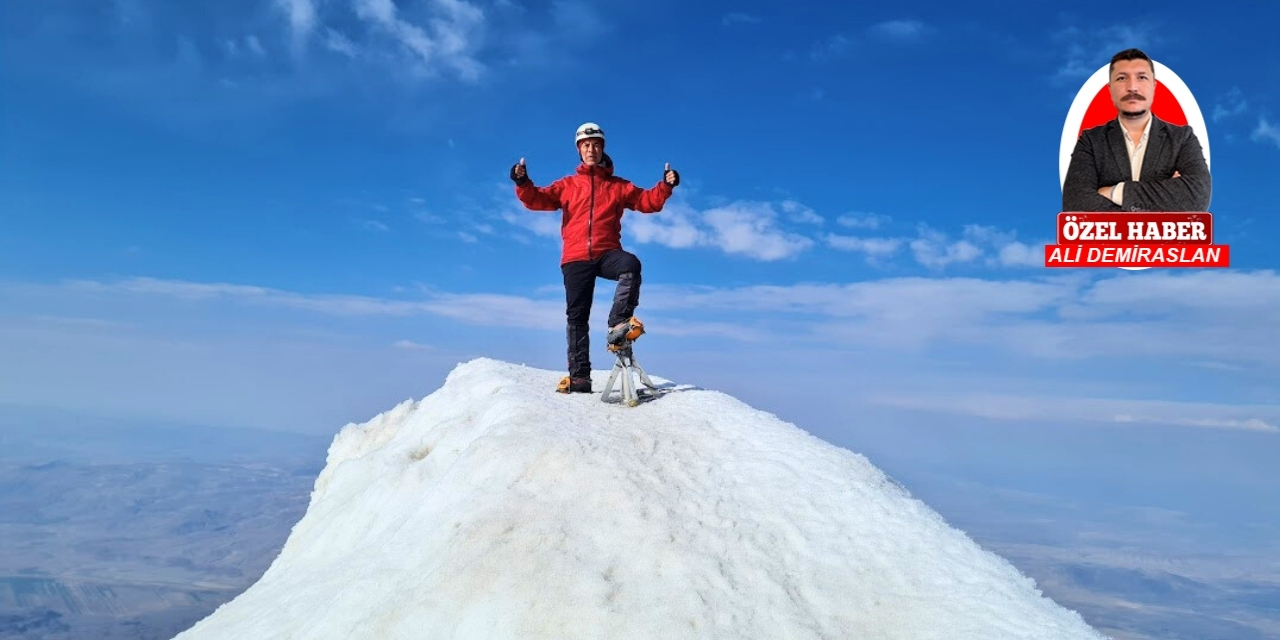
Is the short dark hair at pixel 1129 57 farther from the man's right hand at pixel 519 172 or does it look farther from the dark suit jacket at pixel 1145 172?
the man's right hand at pixel 519 172

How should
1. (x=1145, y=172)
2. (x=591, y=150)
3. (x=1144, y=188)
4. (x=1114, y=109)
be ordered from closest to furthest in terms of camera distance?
(x=591, y=150) → (x=1114, y=109) → (x=1145, y=172) → (x=1144, y=188)

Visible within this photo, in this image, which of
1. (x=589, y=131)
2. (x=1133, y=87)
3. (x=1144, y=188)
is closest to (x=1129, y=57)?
(x=1133, y=87)

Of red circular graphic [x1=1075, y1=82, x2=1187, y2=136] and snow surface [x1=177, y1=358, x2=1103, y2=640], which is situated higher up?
red circular graphic [x1=1075, y1=82, x2=1187, y2=136]

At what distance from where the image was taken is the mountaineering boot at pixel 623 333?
11039 millimetres

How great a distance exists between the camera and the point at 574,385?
11578 millimetres

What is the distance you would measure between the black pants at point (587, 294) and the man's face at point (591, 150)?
146 centimetres

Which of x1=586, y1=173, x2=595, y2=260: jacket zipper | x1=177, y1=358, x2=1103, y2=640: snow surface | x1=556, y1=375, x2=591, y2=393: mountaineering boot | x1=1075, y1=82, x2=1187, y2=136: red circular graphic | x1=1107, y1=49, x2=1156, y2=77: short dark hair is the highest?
x1=1107, y1=49, x2=1156, y2=77: short dark hair

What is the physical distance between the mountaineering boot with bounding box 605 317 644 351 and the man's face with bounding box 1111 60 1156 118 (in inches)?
340

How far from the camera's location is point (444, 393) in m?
12.9

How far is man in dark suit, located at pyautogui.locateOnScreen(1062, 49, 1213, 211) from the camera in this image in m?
11.9

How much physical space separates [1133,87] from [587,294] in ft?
30.8

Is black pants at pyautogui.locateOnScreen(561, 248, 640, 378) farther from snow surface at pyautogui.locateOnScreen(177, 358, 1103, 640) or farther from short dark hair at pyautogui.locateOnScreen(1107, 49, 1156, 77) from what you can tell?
short dark hair at pyautogui.locateOnScreen(1107, 49, 1156, 77)

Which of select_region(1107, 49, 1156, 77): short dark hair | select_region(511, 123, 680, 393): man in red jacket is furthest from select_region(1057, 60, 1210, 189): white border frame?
select_region(511, 123, 680, 393): man in red jacket

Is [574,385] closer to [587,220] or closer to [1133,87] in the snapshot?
[587,220]
